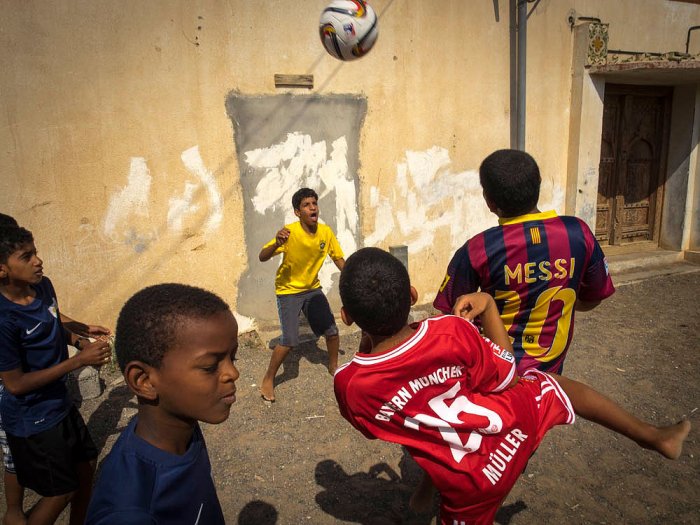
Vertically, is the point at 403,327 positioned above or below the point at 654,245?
above

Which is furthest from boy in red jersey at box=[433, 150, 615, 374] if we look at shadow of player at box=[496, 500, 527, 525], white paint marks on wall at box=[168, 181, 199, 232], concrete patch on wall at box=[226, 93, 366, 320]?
white paint marks on wall at box=[168, 181, 199, 232]

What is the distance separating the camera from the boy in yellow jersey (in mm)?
3826

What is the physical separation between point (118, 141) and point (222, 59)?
1321mm

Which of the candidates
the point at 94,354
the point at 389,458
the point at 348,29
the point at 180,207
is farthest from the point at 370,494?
the point at 348,29

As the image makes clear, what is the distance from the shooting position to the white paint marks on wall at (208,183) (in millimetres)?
4621

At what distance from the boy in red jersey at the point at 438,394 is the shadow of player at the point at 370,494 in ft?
3.37

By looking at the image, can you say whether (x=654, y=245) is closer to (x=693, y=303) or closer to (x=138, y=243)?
(x=693, y=303)

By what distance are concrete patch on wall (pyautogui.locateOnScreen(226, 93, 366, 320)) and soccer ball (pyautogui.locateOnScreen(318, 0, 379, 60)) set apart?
43.6 inches

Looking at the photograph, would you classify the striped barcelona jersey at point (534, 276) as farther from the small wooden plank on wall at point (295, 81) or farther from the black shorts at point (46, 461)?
the small wooden plank on wall at point (295, 81)

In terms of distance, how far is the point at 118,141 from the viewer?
4.34 metres

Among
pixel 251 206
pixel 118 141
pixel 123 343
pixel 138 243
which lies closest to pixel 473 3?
pixel 251 206

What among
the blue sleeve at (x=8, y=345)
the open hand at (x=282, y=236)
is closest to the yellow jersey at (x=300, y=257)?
the open hand at (x=282, y=236)

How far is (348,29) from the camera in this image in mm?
3852

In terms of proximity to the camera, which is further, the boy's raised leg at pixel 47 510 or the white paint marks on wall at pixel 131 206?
the white paint marks on wall at pixel 131 206
